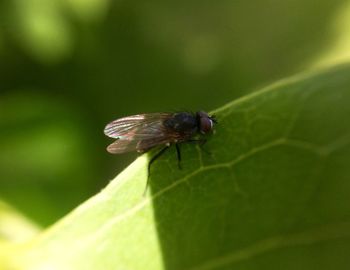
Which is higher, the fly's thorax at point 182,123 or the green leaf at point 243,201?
the fly's thorax at point 182,123

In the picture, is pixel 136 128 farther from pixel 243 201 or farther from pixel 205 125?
pixel 243 201

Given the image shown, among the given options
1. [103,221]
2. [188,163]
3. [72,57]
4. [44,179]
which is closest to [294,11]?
[72,57]

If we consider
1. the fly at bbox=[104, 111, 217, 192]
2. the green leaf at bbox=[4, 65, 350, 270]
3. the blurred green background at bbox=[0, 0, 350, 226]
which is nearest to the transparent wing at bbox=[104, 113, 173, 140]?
the fly at bbox=[104, 111, 217, 192]

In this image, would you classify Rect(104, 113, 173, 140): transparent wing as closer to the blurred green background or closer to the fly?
the fly

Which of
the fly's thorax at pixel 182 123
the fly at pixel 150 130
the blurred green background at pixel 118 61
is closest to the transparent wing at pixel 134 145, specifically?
the fly at pixel 150 130

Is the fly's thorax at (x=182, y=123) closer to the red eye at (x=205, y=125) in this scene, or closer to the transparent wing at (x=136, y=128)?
the transparent wing at (x=136, y=128)

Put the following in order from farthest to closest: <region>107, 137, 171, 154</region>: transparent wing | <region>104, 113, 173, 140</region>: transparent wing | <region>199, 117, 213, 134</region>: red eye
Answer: <region>104, 113, 173, 140</region>: transparent wing, <region>107, 137, 171, 154</region>: transparent wing, <region>199, 117, 213, 134</region>: red eye
